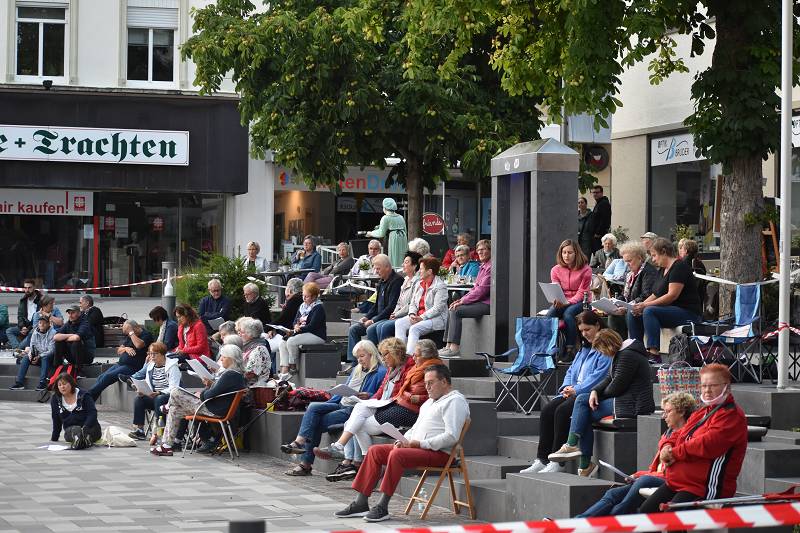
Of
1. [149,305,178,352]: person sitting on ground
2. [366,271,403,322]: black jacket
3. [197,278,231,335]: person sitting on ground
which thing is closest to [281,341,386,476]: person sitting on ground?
[366,271,403,322]: black jacket

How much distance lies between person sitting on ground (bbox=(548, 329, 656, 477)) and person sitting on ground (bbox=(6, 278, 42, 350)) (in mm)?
15908

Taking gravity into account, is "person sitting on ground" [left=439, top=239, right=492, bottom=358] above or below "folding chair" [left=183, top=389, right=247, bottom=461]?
above

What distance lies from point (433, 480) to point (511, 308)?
4.13 meters

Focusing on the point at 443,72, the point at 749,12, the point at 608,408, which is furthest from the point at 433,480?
the point at 443,72

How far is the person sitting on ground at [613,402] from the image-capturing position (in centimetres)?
1162

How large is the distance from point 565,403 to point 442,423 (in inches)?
41.0

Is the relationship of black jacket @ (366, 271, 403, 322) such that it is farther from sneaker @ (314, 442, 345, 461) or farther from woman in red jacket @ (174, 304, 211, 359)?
sneaker @ (314, 442, 345, 461)

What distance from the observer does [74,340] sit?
23141mm

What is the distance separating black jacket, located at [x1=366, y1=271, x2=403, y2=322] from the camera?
717 inches

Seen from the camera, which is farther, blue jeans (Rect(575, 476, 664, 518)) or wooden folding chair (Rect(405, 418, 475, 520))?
wooden folding chair (Rect(405, 418, 475, 520))

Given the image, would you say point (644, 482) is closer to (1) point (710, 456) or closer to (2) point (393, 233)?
(1) point (710, 456)

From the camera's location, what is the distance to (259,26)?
1047 inches

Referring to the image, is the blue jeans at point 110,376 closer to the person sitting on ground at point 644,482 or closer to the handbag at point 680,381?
the handbag at point 680,381

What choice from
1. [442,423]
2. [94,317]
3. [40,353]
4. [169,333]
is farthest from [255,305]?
[442,423]
